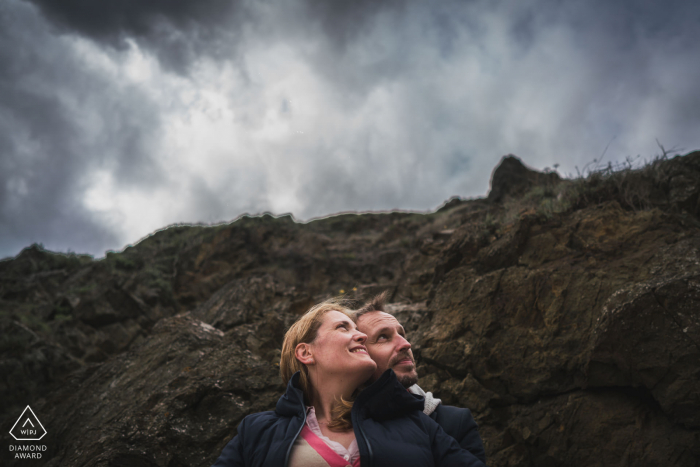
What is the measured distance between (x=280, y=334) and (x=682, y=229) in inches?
188

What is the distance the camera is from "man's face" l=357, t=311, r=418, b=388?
280 cm

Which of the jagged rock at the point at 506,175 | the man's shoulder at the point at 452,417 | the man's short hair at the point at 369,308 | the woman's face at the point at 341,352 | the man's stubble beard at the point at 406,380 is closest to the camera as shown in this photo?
the woman's face at the point at 341,352

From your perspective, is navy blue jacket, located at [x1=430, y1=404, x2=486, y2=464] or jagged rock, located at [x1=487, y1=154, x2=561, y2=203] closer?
navy blue jacket, located at [x1=430, y1=404, x2=486, y2=464]

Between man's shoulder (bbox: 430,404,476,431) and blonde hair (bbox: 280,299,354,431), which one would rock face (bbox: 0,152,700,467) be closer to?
man's shoulder (bbox: 430,404,476,431)

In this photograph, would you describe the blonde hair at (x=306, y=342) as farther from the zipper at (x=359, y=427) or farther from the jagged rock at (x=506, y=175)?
the jagged rock at (x=506, y=175)

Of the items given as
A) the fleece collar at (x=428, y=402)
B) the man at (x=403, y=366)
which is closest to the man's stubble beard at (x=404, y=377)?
the man at (x=403, y=366)

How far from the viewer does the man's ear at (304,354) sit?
2.68 meters

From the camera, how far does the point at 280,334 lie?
5.15 m

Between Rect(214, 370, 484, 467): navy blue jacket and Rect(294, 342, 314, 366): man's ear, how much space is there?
18cm

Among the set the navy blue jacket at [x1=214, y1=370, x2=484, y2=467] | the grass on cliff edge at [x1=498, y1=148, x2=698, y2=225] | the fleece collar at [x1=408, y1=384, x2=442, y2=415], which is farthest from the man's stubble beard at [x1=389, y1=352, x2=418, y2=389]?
the grass on cliff edge at [x1=498, y1=148, x2=698, y2=225]

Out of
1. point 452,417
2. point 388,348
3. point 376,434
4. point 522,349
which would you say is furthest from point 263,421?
point 522,349

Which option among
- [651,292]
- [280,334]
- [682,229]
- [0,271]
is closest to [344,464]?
[651,292]

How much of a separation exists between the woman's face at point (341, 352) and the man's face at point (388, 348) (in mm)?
255

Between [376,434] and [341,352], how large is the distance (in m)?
0.55
